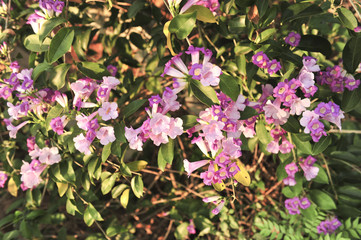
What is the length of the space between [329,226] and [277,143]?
1.91ft

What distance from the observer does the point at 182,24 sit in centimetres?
95

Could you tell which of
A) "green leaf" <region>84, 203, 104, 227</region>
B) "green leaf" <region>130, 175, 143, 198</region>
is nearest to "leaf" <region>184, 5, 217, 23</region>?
"green leaf" <region>130, 175, 143, 198</region>

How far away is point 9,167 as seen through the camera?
5.15ft

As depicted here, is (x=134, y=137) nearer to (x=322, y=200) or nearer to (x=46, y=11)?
(x=46, y=11)

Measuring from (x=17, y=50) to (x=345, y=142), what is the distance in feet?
6.18

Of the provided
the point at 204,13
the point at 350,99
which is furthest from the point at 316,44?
the point at 204,13

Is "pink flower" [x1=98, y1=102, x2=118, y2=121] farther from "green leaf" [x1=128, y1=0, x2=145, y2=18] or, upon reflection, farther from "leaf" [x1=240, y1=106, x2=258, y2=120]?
"green leaf" [x1=128, y1=0, x2=145, y2=18]

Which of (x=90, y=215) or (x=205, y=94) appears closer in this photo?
(x=205, y=94)

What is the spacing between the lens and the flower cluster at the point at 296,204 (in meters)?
1.55

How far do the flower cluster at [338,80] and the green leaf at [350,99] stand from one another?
0.02m

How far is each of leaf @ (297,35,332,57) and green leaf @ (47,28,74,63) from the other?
2.74 feet

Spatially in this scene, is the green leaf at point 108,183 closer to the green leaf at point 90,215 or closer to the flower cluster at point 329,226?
the green leaf at point 90,215

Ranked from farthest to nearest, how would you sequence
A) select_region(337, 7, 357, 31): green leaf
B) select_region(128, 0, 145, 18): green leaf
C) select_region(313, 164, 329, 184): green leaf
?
1. select_region(313, 164, 329, 184): green leaf
2. select_region(128, 0, 145, 18): green leaf
3. select_region(337, 7, 357, 31): green leaf

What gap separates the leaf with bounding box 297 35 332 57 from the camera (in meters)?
1.23
